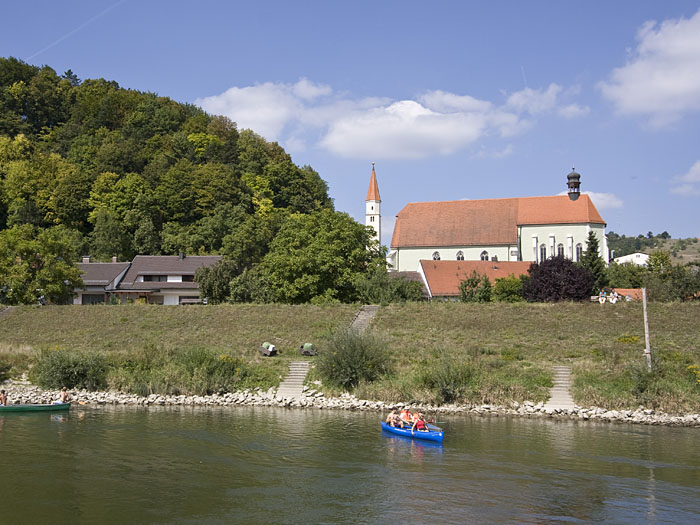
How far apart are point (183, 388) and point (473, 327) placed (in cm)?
2031

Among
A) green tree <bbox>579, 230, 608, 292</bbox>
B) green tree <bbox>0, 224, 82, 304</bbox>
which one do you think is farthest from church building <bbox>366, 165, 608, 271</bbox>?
green tree <bbox>0, 224, 82, 304</bbox>

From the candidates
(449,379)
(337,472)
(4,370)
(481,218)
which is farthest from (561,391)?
(481,218)

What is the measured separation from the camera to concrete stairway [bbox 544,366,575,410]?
30625 mm

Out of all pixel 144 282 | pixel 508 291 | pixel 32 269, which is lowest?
pixel 508 291

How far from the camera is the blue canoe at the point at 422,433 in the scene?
24.1m

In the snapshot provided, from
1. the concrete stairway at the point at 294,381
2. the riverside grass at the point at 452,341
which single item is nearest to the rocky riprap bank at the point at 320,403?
the concrete stairway at the point at 294,381

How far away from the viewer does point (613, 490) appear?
1847 centimetres

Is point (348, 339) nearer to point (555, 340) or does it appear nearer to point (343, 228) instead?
point (555, 340)

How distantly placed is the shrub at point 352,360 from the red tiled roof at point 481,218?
2111 inches

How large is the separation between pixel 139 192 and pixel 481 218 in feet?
153

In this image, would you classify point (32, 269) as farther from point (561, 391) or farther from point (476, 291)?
point (561, 391)

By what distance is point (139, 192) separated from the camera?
92.0 meters

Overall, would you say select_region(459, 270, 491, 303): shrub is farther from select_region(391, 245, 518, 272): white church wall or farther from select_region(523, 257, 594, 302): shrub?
select_region(391, 245, 518, 272): white church wall

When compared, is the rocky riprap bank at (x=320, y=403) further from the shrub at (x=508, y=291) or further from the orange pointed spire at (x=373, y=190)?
the orange pointed spire at (x=373, y=190)
